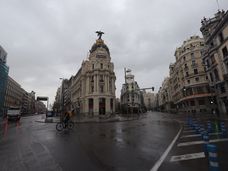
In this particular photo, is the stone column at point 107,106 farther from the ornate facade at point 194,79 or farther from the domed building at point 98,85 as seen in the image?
the ornate facade at point 194,79

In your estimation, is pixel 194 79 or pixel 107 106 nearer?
pixel 194 79

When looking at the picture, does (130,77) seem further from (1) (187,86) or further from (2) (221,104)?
(2) (221,104)

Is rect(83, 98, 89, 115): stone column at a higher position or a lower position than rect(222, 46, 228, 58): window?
lower

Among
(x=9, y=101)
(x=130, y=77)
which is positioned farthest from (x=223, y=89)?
(x=9, y=101)

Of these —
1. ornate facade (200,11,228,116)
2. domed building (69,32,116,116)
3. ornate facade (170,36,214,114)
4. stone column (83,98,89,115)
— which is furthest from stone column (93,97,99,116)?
ornate facade (200,11,228,116)

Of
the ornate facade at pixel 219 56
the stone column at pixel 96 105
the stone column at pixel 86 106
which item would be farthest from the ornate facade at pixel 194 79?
the stone column at pixel 86 106

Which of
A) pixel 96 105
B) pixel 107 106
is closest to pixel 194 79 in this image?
pixel 107 106

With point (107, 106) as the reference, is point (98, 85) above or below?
above

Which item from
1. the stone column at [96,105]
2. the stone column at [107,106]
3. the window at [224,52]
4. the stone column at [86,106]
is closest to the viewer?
the window at [224,52]

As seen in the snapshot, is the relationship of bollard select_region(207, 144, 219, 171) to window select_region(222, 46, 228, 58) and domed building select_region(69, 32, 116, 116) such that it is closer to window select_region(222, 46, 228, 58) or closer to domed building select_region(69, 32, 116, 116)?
window select_region(222, 46, 228, 58)

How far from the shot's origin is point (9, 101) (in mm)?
87562

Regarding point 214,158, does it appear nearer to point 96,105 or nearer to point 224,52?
point 224,52

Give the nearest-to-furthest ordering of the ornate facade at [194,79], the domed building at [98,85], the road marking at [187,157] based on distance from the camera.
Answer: the road marking at [187,157] < the ornate facade at [194,79] < the domed building at [98,85]

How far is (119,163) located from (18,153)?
16.1ft
